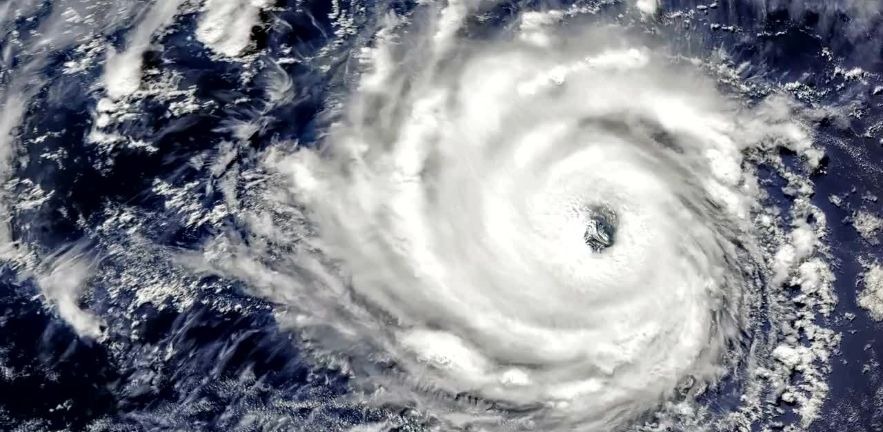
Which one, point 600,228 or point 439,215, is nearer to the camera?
point 600,228

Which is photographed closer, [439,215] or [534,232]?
[534,232]

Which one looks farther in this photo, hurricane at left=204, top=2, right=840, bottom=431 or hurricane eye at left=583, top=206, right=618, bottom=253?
hurricane eye at left=583, top=206, right=618, bottom=253

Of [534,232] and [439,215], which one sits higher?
[439,215]

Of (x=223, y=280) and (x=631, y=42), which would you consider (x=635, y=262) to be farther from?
(x=223, y=280)

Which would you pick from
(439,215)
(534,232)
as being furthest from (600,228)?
(439,215)

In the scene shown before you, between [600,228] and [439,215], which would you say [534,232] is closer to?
[600,228]

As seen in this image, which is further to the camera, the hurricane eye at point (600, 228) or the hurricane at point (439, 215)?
the hurricane eye at point (600, 228)

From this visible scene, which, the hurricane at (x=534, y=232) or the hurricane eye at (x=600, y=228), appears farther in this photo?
the hurricane eye at (x=600, y=228)

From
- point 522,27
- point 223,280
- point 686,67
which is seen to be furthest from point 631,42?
point 223,280
